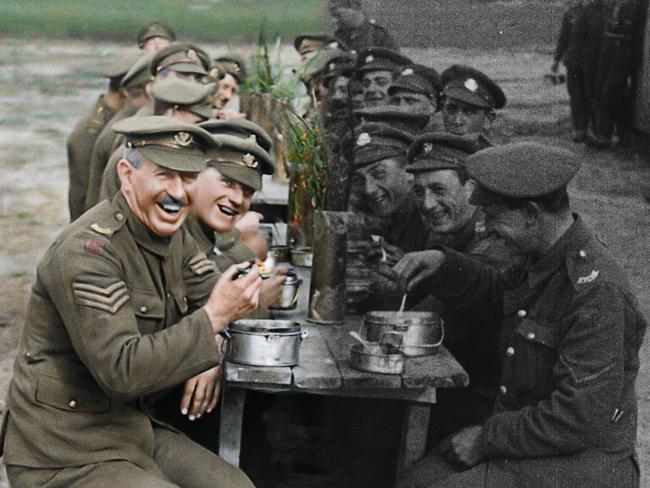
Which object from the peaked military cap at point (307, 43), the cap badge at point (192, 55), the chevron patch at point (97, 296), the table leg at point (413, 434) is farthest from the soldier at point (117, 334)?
the cap badge at point (192, 55)

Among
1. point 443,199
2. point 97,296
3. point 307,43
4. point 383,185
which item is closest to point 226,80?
point 307,43

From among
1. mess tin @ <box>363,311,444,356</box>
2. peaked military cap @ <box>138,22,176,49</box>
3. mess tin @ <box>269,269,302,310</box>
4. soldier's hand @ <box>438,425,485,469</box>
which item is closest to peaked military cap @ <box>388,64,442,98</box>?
mess tin @ <box>363,311,444,356</box>

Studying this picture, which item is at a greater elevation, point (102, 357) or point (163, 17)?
point (102, 357)

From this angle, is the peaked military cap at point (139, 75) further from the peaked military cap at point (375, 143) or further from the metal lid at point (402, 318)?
the metal lid at point (402, 318)

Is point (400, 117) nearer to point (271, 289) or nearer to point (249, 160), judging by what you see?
point (249, 160)

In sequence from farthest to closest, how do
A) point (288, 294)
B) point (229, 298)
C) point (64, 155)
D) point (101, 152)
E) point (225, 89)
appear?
point (64, 155) → point (225, 89) → point (101, 152) → point (288, 294) → point (229, 298)

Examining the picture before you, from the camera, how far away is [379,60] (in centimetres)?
478

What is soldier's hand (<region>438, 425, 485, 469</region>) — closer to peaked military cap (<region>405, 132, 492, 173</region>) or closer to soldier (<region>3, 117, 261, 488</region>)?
soldier (<region>3, 117, 261, 488</region>)

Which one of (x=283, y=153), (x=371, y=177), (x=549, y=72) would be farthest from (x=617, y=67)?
(x=283, y=153)

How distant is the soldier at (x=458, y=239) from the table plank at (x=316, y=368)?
41 cm

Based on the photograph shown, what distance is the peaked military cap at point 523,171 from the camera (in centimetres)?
424

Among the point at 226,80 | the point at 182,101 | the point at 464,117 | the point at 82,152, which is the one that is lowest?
the point at 82,152

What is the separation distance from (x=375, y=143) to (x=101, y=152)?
2755 millimetres

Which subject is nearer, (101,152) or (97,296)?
(97,296)
